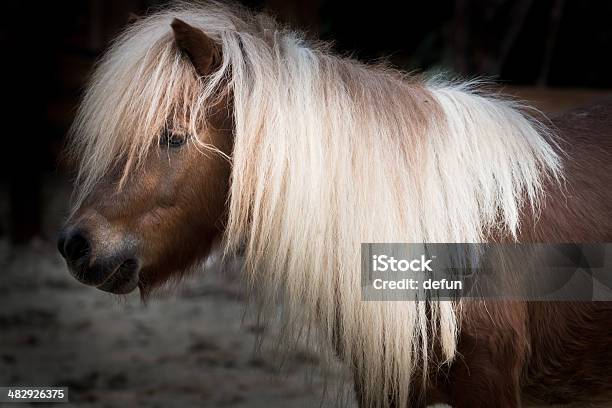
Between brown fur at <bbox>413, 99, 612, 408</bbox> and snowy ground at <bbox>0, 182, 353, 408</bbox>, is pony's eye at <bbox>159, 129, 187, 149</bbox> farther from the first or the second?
snowy ground at <bbox>0, 182, 353, 408</bbox>

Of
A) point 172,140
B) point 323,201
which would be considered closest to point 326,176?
point 323,201

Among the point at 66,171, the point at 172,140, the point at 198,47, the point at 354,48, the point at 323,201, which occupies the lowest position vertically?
the point at 323,201

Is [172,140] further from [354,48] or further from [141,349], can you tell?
[354,48]

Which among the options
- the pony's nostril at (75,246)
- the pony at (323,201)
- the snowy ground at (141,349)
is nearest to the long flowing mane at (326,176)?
the pony at (323,201)

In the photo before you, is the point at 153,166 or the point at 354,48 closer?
the point at 153,166

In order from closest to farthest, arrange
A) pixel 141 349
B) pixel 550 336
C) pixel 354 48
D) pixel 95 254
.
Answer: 1. pixel 95 254
2. pixel 550 336
3. pixel 141 349
4. pixel 354 48

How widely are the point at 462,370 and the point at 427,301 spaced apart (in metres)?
0.23

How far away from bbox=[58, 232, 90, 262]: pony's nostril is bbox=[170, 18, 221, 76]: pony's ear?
0.60m

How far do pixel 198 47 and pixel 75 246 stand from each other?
68 centimetres

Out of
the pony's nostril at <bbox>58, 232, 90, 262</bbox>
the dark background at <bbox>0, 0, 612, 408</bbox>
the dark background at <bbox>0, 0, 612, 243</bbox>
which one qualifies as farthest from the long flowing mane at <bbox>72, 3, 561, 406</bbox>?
the dark background at <bbox>0, 0, 612, 243</bbox>

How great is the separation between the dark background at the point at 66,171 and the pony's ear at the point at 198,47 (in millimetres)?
2316

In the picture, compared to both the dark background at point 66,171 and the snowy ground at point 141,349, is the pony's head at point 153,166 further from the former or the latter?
the dark background at point 66,171

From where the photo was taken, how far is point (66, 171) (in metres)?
4.95

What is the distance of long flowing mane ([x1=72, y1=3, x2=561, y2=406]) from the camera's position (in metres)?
2.37
